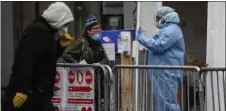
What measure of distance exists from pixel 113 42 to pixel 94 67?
→ 5.49ft

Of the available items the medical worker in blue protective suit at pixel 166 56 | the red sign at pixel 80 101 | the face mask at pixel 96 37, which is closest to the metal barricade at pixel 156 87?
the medical worker in blue protective suit at pixel 166 56

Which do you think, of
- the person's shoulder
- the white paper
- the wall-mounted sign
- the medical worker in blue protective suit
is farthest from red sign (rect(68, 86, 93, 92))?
the wall-mounted sign

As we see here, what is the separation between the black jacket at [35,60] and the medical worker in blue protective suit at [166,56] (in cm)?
168

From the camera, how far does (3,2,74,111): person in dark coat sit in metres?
5.52

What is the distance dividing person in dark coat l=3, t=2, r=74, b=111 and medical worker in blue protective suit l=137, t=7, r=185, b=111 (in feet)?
5.41

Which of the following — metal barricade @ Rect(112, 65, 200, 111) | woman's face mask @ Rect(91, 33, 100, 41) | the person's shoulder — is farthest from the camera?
woman's face mask @ Rect(91, 33, 100, 41)

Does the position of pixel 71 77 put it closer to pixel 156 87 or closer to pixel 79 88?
pixel 79 88

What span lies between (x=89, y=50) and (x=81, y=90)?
0.88m

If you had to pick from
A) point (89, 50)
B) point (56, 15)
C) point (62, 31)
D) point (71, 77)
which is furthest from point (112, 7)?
point (56, 15)

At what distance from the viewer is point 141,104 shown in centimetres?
713

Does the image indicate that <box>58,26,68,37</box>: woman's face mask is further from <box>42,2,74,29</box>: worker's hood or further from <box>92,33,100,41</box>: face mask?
<box>92,33,100,41</box>: face mask

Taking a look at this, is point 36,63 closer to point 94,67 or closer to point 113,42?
point 94,67

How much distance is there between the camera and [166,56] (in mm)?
7215

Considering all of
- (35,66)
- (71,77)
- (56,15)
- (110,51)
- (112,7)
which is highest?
(112,7)
